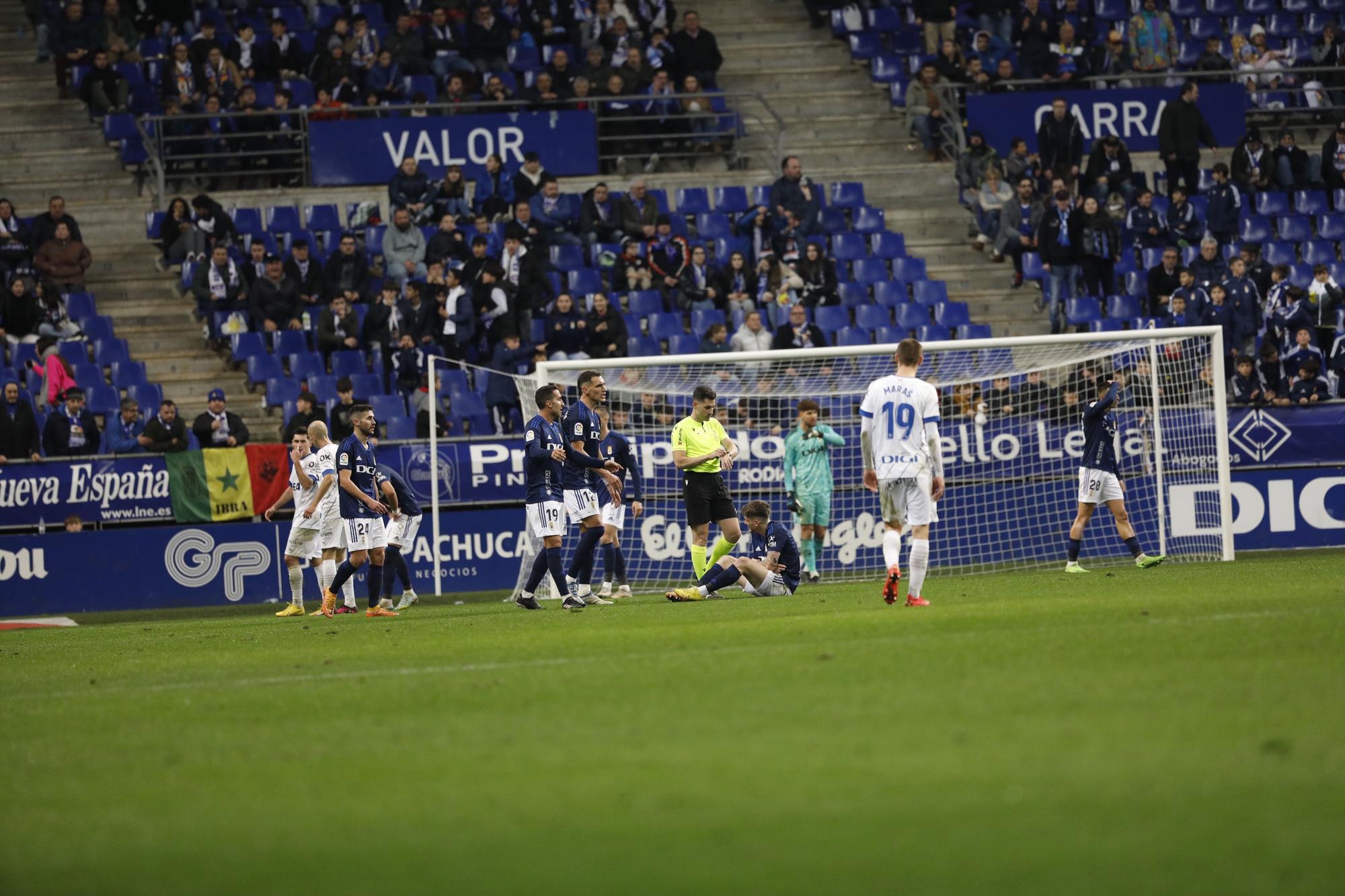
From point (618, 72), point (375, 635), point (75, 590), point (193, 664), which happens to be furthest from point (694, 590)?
point (618, 72)

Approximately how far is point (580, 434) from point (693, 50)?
13750 millimetres

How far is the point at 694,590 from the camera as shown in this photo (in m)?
16.3

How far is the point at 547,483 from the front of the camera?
1520 centimetres

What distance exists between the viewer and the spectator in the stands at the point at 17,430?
21172 millimetres

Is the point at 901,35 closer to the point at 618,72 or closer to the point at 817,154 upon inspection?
the point at 817,154

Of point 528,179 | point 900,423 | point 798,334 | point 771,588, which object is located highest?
point 528,179

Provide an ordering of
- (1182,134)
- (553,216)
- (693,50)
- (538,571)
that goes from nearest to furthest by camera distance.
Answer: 1. (538,571)
2. (553,216)
3. (1182,134)
4. (693,50)

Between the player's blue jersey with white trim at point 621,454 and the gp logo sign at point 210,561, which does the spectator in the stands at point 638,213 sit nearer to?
the gp logo sign at point 210,561

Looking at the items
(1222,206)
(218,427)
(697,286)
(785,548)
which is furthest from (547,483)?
(1222,206)

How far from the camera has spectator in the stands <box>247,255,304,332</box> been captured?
23.7m

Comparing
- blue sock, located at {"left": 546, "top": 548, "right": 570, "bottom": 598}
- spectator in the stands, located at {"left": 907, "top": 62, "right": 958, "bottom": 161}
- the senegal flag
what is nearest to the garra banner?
spectator in the stands, located at {"left": 907, "top": 62, "right": 958, "bottom": 161}

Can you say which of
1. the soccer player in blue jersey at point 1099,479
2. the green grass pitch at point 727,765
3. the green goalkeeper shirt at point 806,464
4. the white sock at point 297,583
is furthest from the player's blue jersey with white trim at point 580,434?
the soccer player in blue jersey at point 1099,479

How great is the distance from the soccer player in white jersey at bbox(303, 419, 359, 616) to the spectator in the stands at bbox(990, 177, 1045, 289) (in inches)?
477

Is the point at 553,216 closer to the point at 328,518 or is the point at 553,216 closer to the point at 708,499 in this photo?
the point at 328,518
